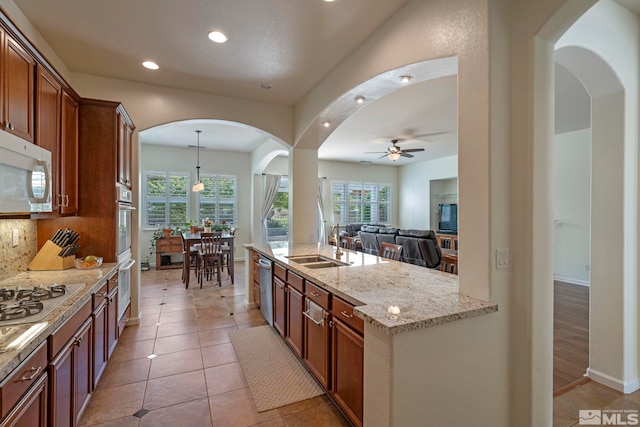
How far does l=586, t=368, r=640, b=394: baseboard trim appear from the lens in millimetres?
2324

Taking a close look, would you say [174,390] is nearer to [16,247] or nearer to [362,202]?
[16,247]

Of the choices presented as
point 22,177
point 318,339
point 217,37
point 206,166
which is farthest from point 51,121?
point 206,166

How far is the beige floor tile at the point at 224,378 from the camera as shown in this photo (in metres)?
2.41

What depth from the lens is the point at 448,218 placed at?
909 centimetres

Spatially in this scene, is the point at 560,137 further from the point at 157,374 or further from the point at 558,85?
the point at 157,374

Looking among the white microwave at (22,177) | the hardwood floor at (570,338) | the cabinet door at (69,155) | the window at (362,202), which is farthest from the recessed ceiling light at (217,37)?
the window at (362,202)

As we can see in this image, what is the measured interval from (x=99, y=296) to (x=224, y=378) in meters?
1.20

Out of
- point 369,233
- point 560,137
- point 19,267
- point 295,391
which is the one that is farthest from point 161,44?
point 560,137

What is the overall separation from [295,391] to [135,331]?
7.45ft

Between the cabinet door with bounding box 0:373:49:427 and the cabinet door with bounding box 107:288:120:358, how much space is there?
1.21m

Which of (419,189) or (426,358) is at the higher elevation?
(419,189)

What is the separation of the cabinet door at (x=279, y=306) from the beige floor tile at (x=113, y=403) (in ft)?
4.17

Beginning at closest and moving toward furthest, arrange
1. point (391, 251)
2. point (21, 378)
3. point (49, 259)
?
point (21, 378) → point (49, 259) → point (391, 251)

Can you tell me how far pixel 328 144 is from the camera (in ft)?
23.3
